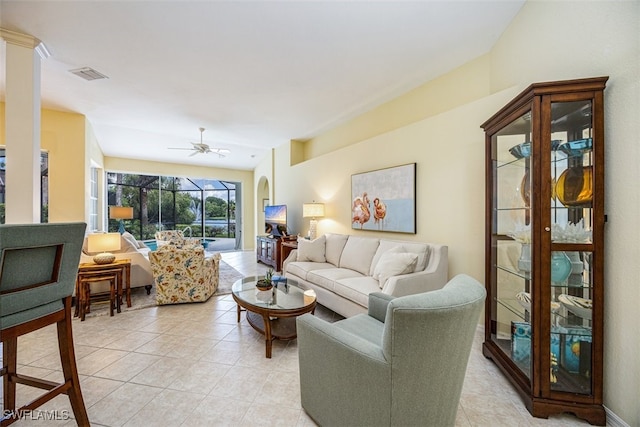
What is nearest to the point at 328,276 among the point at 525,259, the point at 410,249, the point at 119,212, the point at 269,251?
the point at 410,249

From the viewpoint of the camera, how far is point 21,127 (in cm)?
247

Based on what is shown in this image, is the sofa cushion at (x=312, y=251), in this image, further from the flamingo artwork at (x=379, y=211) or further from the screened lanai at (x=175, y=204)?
the screened lanai at (x=175, y=204)

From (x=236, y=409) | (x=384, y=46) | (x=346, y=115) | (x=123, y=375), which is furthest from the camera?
(x=346, y=115)

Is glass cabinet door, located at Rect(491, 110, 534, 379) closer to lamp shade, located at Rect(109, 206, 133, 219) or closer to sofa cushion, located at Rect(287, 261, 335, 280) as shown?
sofa cushion, located at Rect(287, 261, 335, 280)

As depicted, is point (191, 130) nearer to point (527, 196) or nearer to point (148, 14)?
point (148, 14)

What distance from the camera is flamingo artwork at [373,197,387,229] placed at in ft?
12.5

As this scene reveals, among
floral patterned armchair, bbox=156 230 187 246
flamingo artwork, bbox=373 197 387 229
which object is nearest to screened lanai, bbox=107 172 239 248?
floral patterned armchair, bbox=156 230 187 246

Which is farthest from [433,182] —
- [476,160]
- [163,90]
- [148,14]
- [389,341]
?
[163,90]

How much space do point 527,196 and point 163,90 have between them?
4261 millimetres

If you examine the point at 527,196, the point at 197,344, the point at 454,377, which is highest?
the point at 527,196

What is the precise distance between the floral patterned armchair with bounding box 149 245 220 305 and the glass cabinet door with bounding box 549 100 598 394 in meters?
3.71

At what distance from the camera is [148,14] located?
2.21 meters

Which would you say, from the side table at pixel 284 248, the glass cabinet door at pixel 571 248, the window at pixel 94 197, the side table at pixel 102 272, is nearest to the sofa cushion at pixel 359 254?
the side table at pixel 284 248

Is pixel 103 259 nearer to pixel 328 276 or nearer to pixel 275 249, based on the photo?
pixel 328 276
